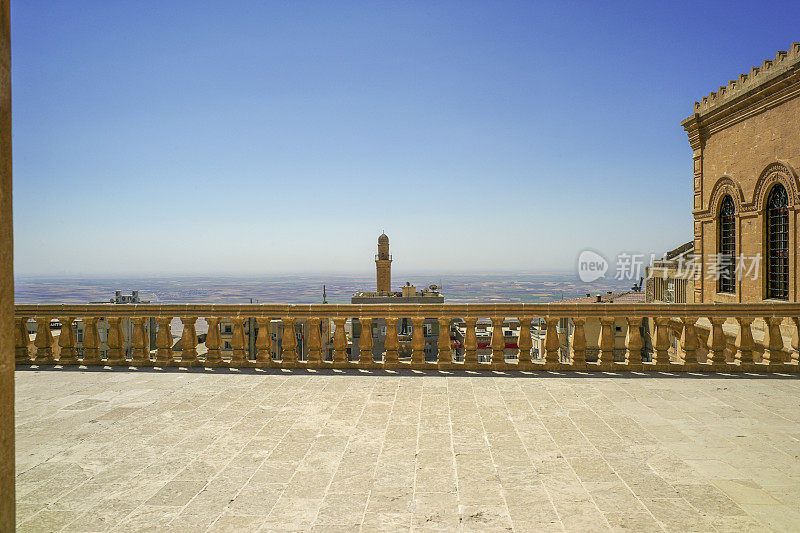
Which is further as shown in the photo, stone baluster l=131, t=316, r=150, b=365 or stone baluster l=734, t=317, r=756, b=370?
stone baluster l=131, t=316, r=150, b=365

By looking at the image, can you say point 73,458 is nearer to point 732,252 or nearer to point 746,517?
point 746,517

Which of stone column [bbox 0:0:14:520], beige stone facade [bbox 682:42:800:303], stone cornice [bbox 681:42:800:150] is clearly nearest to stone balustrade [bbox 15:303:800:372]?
stone column [bbox 0:0:14:520]

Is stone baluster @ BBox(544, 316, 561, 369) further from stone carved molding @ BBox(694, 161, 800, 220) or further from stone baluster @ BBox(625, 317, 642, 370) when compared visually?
stone carved molding @ BBox(694, 161, 800, 220)

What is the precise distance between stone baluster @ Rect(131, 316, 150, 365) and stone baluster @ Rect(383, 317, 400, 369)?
143 inches

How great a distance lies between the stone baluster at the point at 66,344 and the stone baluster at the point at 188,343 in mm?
1703

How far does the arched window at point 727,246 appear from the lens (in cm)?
1648

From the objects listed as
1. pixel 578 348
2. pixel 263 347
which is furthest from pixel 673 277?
pixel 263 347

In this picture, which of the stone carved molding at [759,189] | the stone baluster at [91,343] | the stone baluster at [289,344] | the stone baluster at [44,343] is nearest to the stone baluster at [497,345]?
the stone baluster at [289,344]

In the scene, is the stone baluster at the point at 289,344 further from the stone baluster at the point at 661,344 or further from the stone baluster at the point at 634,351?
the stone baluster at the point at 661,344

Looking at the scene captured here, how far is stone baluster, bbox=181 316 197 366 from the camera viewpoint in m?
7.38

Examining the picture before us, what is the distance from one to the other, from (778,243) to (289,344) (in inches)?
586

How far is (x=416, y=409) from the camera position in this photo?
5.21 meters

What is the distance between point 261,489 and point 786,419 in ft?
16.4

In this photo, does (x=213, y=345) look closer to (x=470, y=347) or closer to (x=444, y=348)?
(x=444, y=348)
